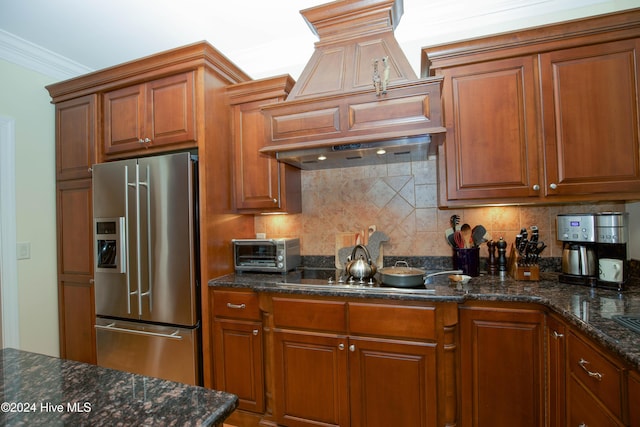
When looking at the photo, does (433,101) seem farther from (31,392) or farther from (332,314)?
(31,392)

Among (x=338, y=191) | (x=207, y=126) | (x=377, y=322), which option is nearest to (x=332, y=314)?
(x=377, y=322)

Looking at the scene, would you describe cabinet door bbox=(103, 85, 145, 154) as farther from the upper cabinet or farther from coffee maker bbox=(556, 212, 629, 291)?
coffee maker bbox=(556, 212, 629, 291)

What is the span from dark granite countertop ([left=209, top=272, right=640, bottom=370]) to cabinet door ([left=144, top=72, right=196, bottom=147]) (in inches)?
44.2

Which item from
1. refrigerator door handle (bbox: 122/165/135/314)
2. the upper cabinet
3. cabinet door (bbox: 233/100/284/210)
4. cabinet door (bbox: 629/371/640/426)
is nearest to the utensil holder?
the upper cabinet

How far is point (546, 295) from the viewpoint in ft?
4.83

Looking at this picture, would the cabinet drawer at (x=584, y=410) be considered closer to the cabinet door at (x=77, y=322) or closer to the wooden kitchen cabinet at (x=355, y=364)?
the wooden kitchen cabinet at (x=355, y=364)

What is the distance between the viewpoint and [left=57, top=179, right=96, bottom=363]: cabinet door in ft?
8.02

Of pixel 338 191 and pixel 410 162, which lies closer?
pixel 410 162

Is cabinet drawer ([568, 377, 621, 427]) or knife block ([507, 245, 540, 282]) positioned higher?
knife block ([507, 245, 540, 282])

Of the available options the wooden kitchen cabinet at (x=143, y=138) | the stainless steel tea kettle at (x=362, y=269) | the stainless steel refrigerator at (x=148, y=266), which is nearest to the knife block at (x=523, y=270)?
the stainless steel tea kettle at (x=362, y=269)

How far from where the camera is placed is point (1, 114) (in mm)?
2320

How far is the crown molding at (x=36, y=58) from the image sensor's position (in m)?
2.33

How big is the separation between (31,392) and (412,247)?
6.96 feet

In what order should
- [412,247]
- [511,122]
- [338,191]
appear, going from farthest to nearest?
[338,191], [412,247], [511,122]
